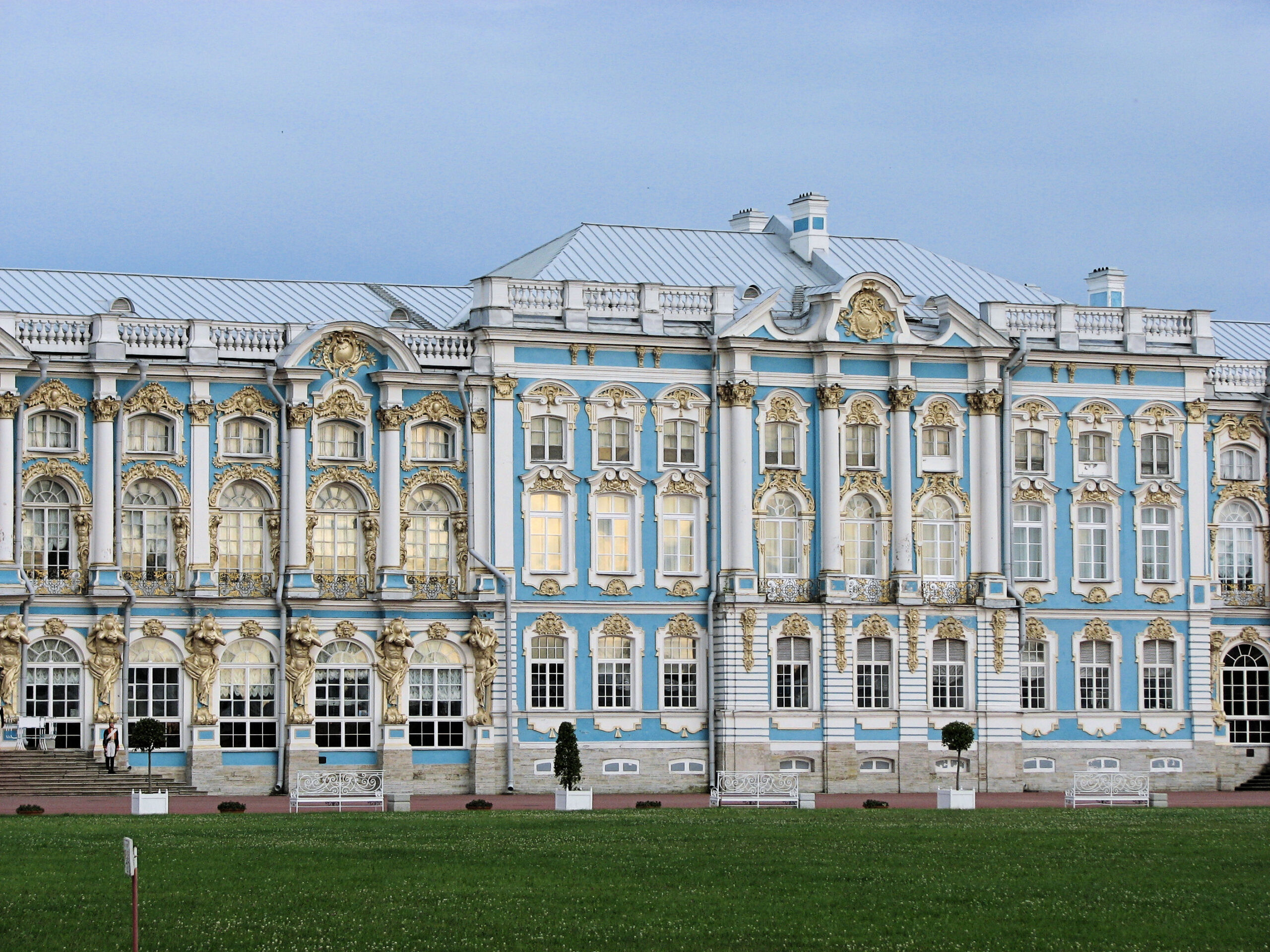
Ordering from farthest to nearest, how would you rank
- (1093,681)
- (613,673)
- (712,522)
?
(1093,681), (712,522), (613,673)

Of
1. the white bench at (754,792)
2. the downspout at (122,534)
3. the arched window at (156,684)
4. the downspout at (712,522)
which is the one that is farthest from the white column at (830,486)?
the downspout at (122,534)

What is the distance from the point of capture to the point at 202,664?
59094mm

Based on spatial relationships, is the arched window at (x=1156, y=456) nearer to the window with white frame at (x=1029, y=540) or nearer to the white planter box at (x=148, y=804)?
the window with white frame at (x=1029, y=540)

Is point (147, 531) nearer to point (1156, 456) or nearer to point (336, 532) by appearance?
point (336, 532)

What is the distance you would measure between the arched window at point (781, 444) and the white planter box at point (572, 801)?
1463cm

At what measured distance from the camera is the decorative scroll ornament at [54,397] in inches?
2297

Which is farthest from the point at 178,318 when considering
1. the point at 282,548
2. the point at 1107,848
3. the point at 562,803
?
the point at 1107,848

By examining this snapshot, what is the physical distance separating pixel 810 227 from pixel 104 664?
80.1 ft

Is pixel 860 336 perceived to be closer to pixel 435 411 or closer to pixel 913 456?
pixel 913 456

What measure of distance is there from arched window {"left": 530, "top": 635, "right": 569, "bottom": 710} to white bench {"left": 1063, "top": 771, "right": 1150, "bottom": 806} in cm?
1408

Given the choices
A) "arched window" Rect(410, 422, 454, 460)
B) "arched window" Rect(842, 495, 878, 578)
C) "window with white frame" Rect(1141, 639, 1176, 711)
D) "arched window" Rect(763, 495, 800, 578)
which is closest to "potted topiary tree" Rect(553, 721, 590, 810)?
"arched window" Rect(410, 422, 454, 460)

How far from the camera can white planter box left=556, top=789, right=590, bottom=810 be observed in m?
51.5

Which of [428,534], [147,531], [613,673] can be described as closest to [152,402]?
[147,531]

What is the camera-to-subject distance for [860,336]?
6462 centimetres
